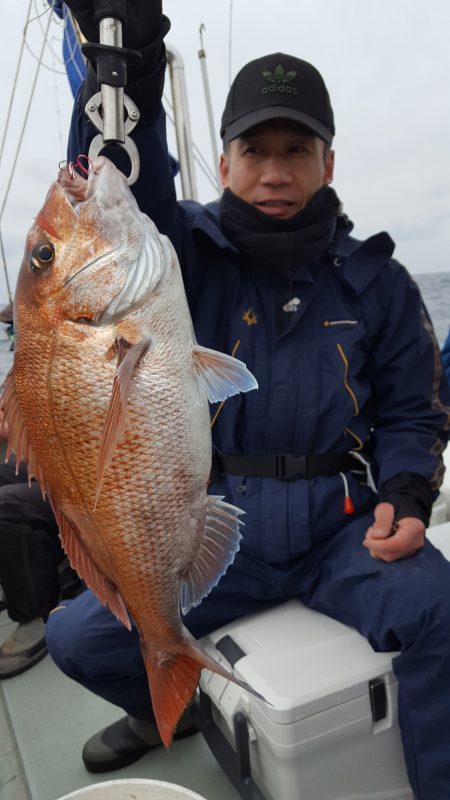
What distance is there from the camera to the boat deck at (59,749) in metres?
2.24

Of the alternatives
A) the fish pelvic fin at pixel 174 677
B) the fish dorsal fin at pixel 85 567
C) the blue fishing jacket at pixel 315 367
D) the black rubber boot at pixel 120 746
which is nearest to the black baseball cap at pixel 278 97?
the blue fishing jacket at pixel 315 367

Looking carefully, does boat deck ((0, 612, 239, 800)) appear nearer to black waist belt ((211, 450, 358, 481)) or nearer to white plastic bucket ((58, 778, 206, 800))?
white plastic bucket ((58, 778, 206, 800))

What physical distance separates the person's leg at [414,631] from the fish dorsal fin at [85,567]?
2.71 feet

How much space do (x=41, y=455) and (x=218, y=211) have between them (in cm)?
131

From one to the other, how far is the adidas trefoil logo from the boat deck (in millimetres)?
2488

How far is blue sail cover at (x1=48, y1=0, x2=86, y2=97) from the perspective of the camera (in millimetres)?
4004

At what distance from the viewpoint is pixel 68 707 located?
2.71m

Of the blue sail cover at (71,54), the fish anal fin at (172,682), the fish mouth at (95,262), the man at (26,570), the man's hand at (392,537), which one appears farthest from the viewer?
the blue sail cover at (71,54)

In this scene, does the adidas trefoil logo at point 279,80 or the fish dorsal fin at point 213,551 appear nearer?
the fish dorsal fin at point 213,551

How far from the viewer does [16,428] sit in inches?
52.7

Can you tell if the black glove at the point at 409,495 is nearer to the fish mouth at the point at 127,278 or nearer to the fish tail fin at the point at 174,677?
the fish tail fin at the point at 174,677

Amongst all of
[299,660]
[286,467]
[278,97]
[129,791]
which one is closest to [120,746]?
[129,791]

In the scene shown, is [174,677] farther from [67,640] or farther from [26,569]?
[26,569]

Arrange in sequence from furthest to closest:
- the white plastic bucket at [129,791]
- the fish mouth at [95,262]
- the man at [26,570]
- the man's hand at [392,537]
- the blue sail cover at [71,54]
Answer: the blue sail cover at [71,54] < the man at [26,570] < the man's hand at [392,537] < the white plastic bucket at [129,791] < the fish mouth at [95,262]
